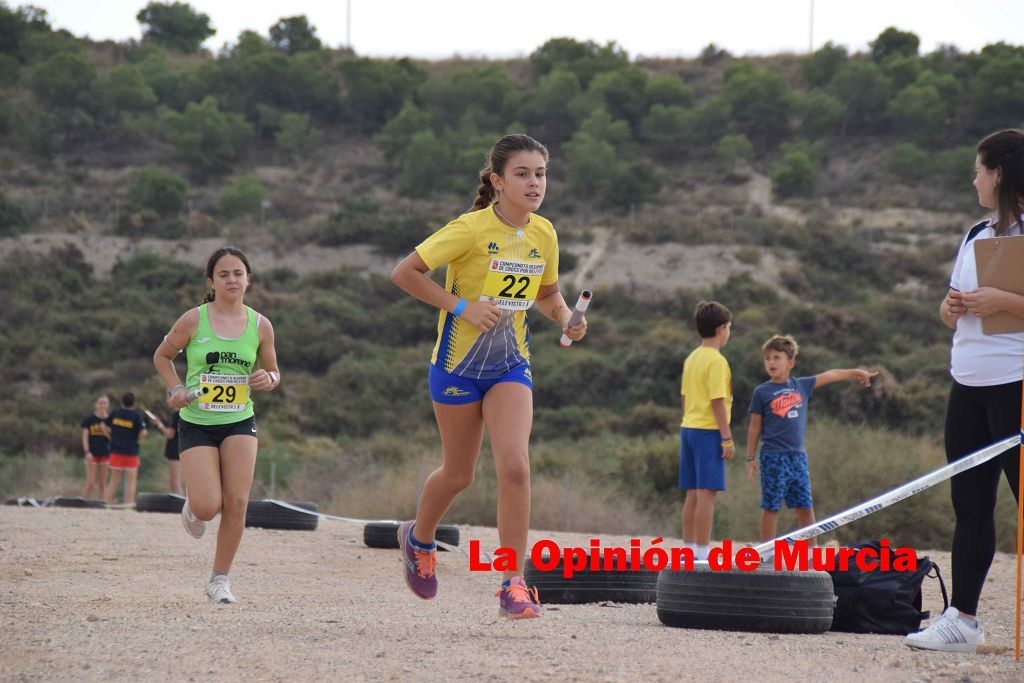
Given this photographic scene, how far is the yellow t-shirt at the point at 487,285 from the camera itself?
567 centimetres

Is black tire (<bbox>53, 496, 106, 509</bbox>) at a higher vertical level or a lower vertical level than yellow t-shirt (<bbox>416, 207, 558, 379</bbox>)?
lower

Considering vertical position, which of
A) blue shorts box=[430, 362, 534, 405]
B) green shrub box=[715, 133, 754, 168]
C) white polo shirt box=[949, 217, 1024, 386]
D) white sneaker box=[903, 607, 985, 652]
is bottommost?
white sneaker box=[903, 607, 985, 652]

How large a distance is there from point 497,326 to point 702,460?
4152mm

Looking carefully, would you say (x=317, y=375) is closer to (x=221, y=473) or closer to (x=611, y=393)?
(x=611, y=393)

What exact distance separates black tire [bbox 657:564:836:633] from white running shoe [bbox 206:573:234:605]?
254cm

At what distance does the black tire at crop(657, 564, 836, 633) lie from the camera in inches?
226

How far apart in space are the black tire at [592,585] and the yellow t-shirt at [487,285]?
1.98 metres

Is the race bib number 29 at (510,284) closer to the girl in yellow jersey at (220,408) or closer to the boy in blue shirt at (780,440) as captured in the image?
the girl in yellow jersey at (220,408)

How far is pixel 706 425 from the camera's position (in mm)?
9445

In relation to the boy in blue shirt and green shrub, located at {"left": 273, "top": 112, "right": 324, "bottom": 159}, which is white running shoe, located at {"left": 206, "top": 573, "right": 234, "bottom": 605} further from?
green shrub, located at {"left": 273, "top": 112, "right": 324, "bottom": 159}

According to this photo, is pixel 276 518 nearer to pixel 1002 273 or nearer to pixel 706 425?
pixel 706 425

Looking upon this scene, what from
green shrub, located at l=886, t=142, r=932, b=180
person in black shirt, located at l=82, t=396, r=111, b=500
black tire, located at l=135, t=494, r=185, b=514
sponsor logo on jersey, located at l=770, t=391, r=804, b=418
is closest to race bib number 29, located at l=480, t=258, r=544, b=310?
sponsor logo on jersey, located at l=770, t=391, r=804, b=418

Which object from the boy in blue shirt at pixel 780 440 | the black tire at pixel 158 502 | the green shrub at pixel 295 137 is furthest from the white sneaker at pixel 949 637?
the green shrub at pixel 295 137

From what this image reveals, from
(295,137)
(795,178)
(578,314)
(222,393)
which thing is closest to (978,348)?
(578,314)
